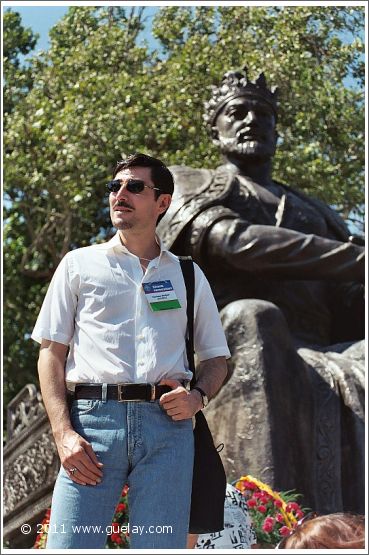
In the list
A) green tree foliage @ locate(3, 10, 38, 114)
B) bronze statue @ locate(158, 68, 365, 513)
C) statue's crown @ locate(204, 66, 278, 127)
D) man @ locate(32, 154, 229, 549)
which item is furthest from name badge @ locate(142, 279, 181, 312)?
green tree foliage @ locate(3, 10, 38, 114)

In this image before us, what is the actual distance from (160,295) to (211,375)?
323 millimetres

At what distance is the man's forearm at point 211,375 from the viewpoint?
123 inches

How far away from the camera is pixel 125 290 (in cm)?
307

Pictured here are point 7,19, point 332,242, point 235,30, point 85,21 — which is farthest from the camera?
point 7,19

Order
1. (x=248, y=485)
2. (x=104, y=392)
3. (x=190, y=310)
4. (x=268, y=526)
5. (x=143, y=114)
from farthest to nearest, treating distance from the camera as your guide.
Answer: (x=143, y=114) → (x=248, y=485) → (x=268, y=526) → (x=190, y=310) → (x=104, y=392)

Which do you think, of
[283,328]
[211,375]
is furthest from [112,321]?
[283,328]

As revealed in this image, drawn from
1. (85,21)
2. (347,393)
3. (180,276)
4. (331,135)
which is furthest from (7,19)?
(180,276)

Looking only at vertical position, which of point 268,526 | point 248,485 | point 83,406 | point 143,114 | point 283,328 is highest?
point 143,114

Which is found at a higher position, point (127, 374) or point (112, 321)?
point (112, 321)

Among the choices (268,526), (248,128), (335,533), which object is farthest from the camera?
(248,128)

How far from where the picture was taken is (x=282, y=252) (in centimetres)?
647

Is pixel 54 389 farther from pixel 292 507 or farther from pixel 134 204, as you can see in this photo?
pixel 292 507

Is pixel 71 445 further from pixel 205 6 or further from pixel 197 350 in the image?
pixel 205 6

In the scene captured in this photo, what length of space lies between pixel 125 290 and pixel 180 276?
8.8 inches
